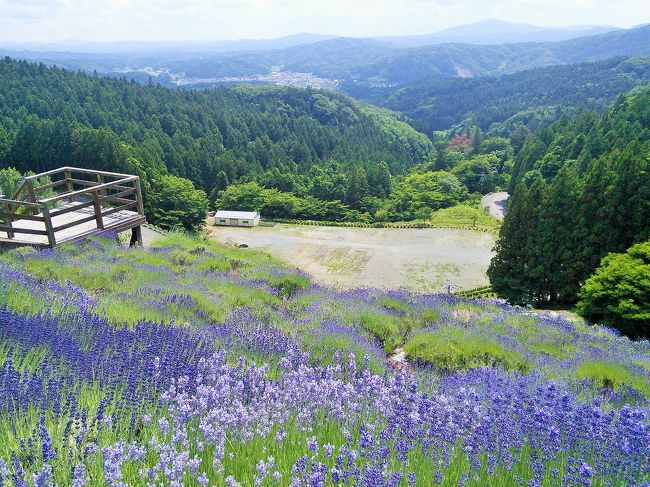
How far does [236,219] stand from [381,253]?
65.9 ft

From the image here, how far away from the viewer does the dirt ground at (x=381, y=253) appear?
3284 cm

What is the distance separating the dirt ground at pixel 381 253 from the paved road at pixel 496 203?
25894mm

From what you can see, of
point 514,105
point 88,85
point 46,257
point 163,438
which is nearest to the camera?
point 163,438

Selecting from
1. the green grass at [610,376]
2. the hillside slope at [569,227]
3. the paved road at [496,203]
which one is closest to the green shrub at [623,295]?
the hillside slope at [569,227]

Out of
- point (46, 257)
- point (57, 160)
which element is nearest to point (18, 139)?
point (57, 160)

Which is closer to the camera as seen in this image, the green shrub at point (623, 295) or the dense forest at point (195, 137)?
the green shrub at point (623, 295)

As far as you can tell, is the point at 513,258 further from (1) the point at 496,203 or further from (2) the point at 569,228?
(1) the point at 496,203

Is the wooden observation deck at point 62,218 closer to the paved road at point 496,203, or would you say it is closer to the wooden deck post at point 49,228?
the wooden deck post at point 49,228

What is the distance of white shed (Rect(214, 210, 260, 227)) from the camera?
52.7m

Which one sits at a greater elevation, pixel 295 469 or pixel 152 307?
pixel 295 469

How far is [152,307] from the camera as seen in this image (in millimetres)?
8039

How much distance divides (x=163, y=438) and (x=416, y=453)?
1947 millimetres

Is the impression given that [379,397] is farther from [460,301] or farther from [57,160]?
[57,160]

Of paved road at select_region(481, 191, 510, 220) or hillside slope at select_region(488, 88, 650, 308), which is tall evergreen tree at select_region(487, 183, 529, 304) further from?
paved road at select_region(481, 191, 510, 220)
